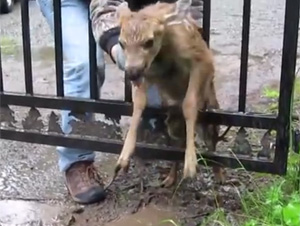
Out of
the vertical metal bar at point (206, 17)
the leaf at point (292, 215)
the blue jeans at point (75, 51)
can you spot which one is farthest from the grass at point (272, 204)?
the vertical metal bar at point (206, 17)

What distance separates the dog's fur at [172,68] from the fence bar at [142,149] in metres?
0.10

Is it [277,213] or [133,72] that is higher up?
[133,72]

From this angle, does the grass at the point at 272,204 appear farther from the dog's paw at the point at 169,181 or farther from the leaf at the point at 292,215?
the dog's paw at the point at 169,181

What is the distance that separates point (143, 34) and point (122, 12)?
245 millimetres

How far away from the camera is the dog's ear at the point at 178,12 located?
3.11m

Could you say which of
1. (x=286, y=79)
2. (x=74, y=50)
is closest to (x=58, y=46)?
(x=74, y=50)

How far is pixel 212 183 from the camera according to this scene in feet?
13.0

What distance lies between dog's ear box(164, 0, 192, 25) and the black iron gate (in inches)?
12.5

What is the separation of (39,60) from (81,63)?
2645 mm

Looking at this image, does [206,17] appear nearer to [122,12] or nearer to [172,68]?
[172,68]

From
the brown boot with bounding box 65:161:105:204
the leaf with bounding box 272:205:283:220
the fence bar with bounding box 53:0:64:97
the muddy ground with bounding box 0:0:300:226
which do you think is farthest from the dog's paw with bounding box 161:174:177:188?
the leaf with bounding box 272:205:283:220

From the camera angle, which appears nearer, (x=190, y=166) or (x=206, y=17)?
(x=190, y=166)

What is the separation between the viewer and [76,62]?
381cm

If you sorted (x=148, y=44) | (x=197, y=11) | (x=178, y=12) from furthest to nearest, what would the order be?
(x=197, y=11) < (x=178, y=12) < (x=148, y=44)
